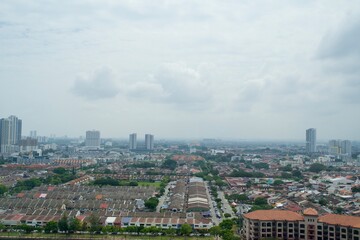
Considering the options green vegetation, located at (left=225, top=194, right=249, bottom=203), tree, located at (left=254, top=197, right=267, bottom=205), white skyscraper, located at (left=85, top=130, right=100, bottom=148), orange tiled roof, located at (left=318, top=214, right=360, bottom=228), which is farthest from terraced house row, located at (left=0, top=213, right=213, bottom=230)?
white skyscraper, located at (left=85, top=130, right=100, bottom=148)

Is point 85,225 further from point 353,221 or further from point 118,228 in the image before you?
point 353,221

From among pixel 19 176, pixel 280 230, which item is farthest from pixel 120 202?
pixel 19 176

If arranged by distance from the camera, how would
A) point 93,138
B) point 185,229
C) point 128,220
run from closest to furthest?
1. point 185,229
2. point 128,220
3. point 93,138

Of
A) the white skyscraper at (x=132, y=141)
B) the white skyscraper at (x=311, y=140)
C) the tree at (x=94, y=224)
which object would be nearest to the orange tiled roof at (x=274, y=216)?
the tree at (x=94, y=224)

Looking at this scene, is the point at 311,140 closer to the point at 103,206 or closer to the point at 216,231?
the point at 103,206

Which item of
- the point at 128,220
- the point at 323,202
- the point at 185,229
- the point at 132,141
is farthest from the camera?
the point at 132,141

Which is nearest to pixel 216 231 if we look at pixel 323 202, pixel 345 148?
pixel 323 202
